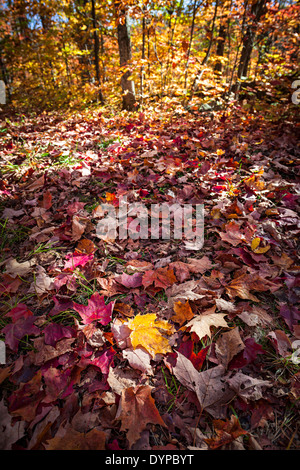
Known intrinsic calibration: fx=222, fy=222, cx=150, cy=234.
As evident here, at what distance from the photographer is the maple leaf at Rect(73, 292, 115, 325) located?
4.32ft

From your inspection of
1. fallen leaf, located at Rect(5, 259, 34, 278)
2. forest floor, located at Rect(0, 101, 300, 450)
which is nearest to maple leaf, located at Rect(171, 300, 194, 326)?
forest floor, located at Rect(0, 101, 300, 450)

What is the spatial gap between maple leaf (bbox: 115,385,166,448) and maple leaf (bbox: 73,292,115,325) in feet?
1.29

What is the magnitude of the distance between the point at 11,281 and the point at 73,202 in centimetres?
105

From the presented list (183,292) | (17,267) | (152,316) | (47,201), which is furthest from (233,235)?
(47,201)

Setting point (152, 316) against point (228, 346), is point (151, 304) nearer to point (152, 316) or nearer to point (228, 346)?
point (152, 316)

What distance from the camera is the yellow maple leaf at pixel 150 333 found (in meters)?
1.20

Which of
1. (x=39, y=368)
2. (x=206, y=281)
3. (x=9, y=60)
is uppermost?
(x=9, y=60)

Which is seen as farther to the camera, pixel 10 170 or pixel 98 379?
pixel 10 170

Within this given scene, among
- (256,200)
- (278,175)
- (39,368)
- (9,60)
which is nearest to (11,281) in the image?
(39,368)

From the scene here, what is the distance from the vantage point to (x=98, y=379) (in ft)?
3.68

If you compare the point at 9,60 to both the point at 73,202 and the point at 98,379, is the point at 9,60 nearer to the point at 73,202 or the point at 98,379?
the point at 73,202

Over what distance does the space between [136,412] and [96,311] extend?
0.56 m
